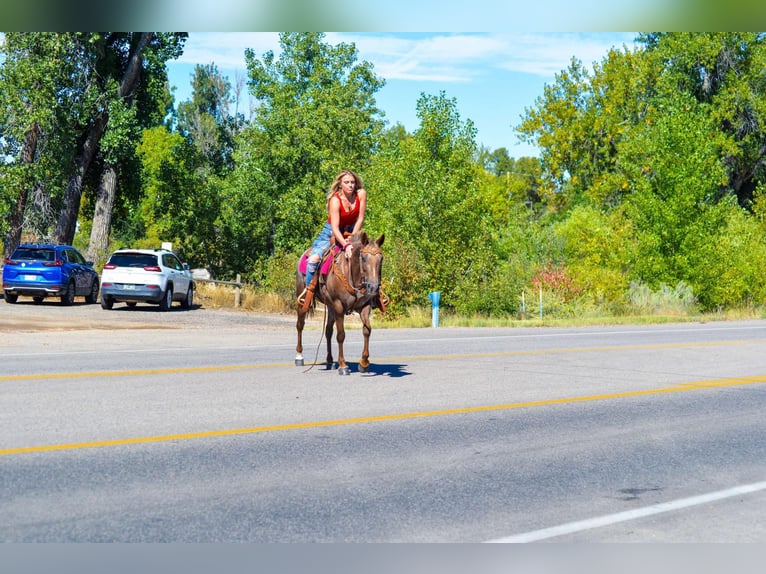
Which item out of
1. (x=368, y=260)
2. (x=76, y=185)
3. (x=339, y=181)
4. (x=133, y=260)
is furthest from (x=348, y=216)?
(x=76, y=185)

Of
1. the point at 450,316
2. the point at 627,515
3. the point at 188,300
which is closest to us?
the point at 627,515

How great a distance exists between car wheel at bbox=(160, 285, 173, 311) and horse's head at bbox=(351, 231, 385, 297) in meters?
20.2

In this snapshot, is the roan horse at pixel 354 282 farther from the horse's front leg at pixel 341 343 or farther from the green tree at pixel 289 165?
the green tree at pixel 289 165

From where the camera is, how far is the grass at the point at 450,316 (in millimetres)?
29578

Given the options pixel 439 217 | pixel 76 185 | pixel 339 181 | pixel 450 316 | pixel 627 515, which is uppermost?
pixel 76 185

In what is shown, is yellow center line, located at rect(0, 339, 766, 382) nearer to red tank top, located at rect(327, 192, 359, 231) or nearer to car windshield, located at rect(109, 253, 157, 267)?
red tank top, located at rect(327, 192, 359, 231)

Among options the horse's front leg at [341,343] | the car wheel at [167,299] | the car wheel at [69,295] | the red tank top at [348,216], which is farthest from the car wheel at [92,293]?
the red tank top at [348,216]

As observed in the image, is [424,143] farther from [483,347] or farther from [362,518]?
[362,518]

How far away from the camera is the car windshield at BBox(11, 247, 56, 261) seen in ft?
108

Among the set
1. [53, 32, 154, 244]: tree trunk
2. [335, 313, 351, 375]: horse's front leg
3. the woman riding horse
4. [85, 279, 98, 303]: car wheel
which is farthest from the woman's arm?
[53, 32, 154, 244]: tree trunk

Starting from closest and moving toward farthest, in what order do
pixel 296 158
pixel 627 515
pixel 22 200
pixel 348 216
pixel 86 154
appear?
pixel 627 515, pixel 348 216, pixel 22 200, pixel 86 154, pixel 296 158

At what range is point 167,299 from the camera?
32875 mm

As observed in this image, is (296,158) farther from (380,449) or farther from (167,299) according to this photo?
(380,449)

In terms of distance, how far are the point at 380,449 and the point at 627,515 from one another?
2724 millimetres
